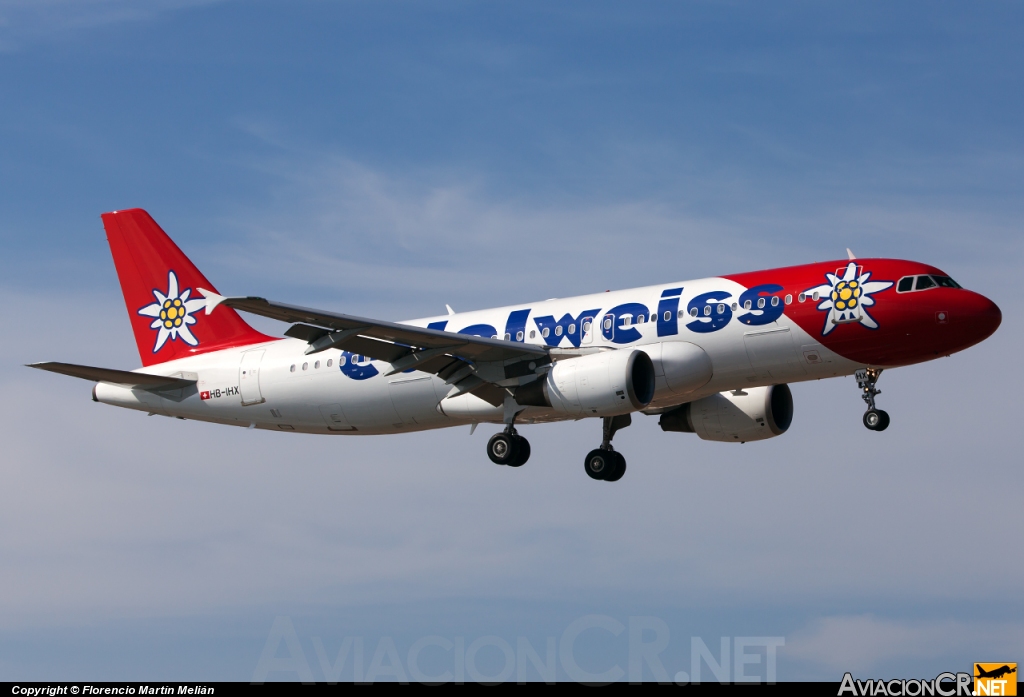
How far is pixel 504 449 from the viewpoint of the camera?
130 feet

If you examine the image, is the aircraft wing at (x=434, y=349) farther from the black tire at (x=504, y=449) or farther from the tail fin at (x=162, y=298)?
the tail fin at (x=162, y=298)

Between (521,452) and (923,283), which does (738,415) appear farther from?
(923,283)

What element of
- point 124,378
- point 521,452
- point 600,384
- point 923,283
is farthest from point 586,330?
point 124,378

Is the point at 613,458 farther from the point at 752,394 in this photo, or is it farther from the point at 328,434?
the point at 328,434

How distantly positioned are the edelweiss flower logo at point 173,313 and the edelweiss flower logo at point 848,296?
20.5 m

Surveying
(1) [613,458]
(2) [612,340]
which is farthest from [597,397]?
(1) [613,458]

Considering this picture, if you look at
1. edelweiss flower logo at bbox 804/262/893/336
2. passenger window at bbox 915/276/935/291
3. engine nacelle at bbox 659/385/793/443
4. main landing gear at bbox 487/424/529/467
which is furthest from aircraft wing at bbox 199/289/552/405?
passenger window at bbox 915/276/935/291

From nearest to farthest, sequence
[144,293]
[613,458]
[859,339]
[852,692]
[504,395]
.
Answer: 1. [852,692]
2. [859,339]
3. [504,395]
4. [613,458]
5. [144,293]

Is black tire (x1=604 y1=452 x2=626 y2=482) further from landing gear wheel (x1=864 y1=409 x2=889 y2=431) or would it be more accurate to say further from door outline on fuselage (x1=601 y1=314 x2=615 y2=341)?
landing gear wheel (x1=864 y1=409 x2=889 y2=431)

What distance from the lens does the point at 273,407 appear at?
4375 centimetres

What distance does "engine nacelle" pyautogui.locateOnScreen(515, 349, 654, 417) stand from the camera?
1467 inches

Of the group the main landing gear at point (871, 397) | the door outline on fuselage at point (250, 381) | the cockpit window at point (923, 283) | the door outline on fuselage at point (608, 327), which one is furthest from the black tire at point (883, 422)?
the door outline on fuselage at point (250, 381)

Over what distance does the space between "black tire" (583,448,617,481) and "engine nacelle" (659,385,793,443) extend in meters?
2.51

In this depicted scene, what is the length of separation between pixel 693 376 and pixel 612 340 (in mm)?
2642
